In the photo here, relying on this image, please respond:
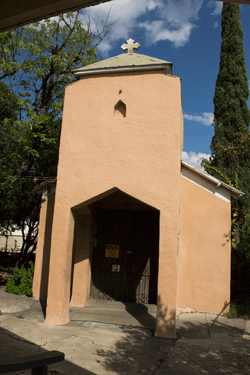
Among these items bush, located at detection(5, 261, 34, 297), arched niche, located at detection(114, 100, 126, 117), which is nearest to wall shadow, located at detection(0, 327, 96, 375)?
bush, located at detection(5, 261, 34, 297)

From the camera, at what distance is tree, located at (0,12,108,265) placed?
11.0 m

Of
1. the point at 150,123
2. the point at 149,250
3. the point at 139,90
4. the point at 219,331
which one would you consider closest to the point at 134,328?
the point at 219,331

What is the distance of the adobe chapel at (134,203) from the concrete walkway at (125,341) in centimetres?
45

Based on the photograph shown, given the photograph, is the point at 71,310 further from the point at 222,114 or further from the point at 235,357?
the point at 222,114

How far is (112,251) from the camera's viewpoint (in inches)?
354

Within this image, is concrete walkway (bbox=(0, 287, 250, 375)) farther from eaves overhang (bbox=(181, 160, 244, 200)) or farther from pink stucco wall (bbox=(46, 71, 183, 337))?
eaves overhang (bbox=(181, 160, 244, 200))

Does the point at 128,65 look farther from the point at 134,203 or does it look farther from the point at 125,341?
the point at 125,341

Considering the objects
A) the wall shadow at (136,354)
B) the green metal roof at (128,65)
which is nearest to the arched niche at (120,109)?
the green metal roof at (128,65)

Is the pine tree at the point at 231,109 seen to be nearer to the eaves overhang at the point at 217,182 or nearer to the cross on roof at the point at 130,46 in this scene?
the eaves overhang at the point at 217,182

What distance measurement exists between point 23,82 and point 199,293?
11.0m

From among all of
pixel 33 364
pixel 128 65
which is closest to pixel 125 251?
pixel 128 65

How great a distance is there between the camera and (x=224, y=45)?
13.8m

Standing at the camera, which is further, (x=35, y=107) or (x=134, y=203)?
(x=35, y=107)

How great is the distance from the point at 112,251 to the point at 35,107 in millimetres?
7459
